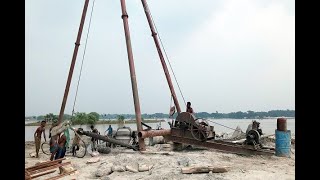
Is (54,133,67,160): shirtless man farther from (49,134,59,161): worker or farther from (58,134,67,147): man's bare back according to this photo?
(49,134,59,161): worker

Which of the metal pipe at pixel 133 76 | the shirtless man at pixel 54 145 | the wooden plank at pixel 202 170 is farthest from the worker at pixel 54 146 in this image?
the wooden plank at pixel 202 170

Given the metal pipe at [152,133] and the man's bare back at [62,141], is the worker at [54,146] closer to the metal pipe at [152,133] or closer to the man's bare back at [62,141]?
the man's bare back at [62,141]

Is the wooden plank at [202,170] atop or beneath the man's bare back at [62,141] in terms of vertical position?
beneath

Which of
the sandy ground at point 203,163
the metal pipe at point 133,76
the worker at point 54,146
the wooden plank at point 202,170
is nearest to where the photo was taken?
the sandy ground at point 203,163

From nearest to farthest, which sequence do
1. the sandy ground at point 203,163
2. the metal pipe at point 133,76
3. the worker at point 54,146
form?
the sandy ground at point 203,163 → the worker at point 54,146 → the metal pipe at point 133,76

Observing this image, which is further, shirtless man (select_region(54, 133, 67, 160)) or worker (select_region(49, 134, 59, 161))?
worker (select_region(49, 134, 59, 161))

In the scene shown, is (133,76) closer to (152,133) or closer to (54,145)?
(152,133)


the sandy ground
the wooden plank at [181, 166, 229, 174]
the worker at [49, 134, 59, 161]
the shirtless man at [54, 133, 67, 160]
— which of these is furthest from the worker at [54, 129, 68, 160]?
the wooden plank at [181, 166, 229, 174]

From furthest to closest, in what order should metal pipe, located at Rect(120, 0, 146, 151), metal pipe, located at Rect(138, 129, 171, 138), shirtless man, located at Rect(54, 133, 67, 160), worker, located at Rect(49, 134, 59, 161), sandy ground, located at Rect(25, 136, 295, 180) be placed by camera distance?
metal pipe, located at Rect(120, 0, 146, 151)
metal pipe, located at Rect(138, 129, 171, 138)
worker, located at Rect(49, 134, 59, 161)
shirtless man, located at Rect(54, 133, 67, 160)
sandy ground, located at Rect(25, 136, 295, 180)

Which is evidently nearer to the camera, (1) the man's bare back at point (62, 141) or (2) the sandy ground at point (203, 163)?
(2) the sandy ground at point (203, 163)

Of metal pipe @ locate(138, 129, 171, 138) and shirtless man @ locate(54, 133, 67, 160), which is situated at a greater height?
metal pipe @ locate(138, 129, 171, 138)

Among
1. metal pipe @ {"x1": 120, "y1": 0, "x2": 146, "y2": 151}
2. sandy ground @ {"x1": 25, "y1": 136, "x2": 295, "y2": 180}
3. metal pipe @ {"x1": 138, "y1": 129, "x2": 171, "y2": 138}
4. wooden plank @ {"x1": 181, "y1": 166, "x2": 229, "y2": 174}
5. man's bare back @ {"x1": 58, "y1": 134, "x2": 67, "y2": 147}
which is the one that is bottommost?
sandy ground @ {"x1": 25, "y1": 136, "x2": 295, "y2": 180}

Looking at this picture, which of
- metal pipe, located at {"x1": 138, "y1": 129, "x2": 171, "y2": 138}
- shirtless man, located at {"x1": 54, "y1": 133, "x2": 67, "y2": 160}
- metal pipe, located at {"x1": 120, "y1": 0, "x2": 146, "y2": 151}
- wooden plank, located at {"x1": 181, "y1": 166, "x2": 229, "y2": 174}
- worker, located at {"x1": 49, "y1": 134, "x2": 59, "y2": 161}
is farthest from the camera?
metal pipe, located at {"x1": 120, "y1": 0, "x2": 146, "y2": 151}
